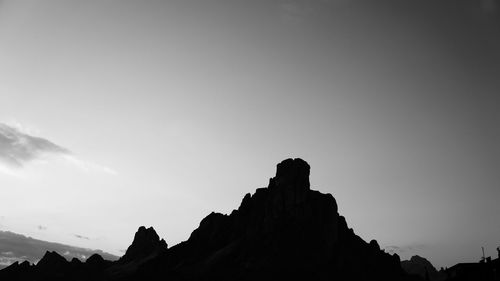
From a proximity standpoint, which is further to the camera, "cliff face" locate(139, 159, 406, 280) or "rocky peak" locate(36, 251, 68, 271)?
"rocky peak" locate(36, 251, 68, 271)

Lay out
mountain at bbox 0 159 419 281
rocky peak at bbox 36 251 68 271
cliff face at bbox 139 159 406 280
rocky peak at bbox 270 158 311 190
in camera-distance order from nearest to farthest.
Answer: cliff face at bbox 139 159 406 280 < mountain at bbox 0 159 419 281 < rocky peak at bbox 270 158 311 190 < rocky peak at bbox 36 251 68 271

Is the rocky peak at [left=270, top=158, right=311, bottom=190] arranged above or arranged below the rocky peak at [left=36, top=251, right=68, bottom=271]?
above

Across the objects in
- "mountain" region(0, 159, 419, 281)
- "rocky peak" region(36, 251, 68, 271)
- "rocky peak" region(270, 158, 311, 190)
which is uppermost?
"rocky peak" region(270, 158, 311, 190)

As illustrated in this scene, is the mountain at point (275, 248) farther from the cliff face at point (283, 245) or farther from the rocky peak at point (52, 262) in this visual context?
the rocky peak at point (52, 262)

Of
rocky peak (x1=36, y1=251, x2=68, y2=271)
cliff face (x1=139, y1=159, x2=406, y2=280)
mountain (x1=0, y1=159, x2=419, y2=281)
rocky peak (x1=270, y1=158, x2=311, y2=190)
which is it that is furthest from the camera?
rocky peak (x1=36, y1=251, x2=68, y2=271)

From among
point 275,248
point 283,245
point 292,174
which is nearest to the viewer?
point 275,248

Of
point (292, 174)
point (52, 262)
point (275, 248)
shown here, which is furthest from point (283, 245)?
point (52, 262)

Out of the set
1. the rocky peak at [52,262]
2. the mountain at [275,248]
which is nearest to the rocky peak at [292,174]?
the mountain at [275,248]

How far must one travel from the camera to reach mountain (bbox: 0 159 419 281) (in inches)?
5310

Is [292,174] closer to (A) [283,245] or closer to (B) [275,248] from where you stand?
(A) [283,245]

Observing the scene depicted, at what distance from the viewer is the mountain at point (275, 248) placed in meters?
135

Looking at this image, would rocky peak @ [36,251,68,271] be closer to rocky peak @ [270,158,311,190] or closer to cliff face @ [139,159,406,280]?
cliff face @ [139,159,406,280]

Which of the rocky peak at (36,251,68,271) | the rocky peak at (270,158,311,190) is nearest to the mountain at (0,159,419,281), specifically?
the rocky peak at (270,158,311,190)

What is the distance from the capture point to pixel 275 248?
13862 centimetres
